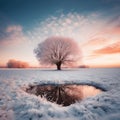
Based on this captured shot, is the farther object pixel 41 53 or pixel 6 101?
pixel 41 53

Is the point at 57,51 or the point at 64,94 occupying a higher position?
the point at 57,51

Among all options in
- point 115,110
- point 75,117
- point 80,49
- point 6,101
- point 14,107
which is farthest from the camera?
point 80,49

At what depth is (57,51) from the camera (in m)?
33.7

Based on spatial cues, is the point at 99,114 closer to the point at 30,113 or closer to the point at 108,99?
the point at 108,99

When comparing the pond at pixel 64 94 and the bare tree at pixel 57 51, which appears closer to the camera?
the pond at pixel 64 94

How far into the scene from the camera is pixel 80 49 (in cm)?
3572

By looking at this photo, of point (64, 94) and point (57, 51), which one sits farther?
point (57, 51)

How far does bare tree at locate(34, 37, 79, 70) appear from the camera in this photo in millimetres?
33031

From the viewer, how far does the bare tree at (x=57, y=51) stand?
Answer: 108 feet

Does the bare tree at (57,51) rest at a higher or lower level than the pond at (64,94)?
higher

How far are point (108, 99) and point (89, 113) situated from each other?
207cm

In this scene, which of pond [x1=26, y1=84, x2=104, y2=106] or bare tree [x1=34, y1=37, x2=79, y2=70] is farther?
bare tree [x1=34, y1=37, x2=79, y2=70]

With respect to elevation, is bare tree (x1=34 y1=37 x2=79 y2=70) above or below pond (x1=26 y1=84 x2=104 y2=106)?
above

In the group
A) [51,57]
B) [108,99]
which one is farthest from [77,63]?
[108,99]
